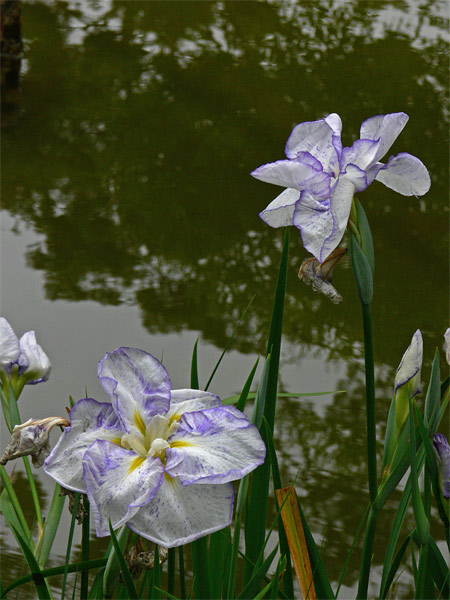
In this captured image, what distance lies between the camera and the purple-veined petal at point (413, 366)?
1.40 ft

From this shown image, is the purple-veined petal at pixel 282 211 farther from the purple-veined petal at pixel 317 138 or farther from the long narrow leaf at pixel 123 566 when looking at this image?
the long narrow leaf at pixel 123 566

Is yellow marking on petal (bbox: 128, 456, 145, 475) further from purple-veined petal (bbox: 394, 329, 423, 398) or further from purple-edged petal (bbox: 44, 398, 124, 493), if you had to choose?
purple-veined petal (bbox: 394, 329, 423, 398)

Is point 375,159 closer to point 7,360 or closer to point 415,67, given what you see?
point 7,360

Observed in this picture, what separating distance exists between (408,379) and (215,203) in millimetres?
1150

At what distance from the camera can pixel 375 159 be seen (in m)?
0.40

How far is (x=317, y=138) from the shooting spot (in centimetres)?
43

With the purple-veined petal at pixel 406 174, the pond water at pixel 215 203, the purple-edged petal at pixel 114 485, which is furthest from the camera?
the pond water at pixel 215 203

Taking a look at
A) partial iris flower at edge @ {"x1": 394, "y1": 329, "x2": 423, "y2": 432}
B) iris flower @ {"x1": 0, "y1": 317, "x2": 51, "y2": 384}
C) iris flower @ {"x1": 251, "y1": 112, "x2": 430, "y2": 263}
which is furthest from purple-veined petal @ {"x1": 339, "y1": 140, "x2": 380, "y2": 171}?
iris flower @ {"x1": 0, "y1": 317, "x2": 51, "y2": 384}

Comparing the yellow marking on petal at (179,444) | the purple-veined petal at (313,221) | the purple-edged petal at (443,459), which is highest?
the purple-veined petal at (313,221)

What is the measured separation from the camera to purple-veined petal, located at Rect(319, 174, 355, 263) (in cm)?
39

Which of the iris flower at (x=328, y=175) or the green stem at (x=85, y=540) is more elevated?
the iris flower at (x=328, y=175)

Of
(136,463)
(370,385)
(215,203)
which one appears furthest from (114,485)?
(215,203)

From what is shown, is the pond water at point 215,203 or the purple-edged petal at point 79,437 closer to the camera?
the purple-edged petal at point 79,437

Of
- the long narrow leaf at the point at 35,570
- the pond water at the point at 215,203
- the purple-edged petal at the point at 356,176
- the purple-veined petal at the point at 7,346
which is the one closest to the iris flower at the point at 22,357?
the purple-veined petal at the point at 7,346
